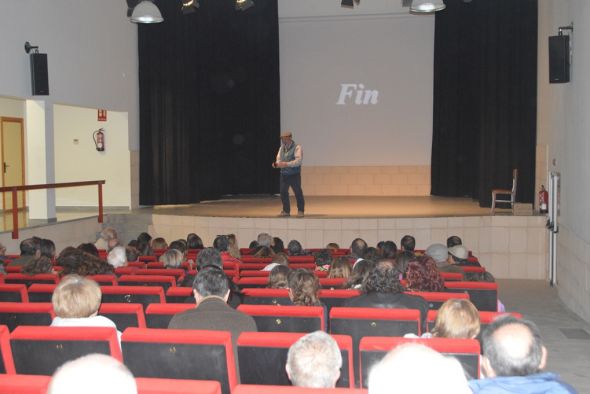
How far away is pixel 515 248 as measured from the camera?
991 cm

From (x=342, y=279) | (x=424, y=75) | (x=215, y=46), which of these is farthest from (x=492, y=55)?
(x=342, y=279)

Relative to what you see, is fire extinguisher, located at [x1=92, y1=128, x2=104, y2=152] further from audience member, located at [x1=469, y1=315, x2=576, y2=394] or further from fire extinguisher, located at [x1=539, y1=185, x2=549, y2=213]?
audience member, located at [x1=469, y1=315, x2=576, y2=394]

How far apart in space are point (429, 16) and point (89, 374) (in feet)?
45.8

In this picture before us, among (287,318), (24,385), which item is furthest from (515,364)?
(24,385)

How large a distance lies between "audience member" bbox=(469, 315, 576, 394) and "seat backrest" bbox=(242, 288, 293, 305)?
1824 mm

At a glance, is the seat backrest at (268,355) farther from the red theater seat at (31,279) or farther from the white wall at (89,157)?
the white wall at (89,157)

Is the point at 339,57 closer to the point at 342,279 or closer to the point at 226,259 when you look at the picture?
the point at 226,259

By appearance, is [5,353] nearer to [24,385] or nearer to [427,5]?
[24,385]

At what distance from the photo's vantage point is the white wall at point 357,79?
14.5 m

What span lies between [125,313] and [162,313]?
18cm

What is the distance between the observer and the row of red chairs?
240 cm

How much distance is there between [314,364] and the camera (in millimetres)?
2008

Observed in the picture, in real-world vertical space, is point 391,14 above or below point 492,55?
above

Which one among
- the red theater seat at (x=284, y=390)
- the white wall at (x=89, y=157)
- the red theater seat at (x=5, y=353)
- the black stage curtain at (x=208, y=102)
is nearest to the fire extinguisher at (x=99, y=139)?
the white wall at (x=89, y=157)
